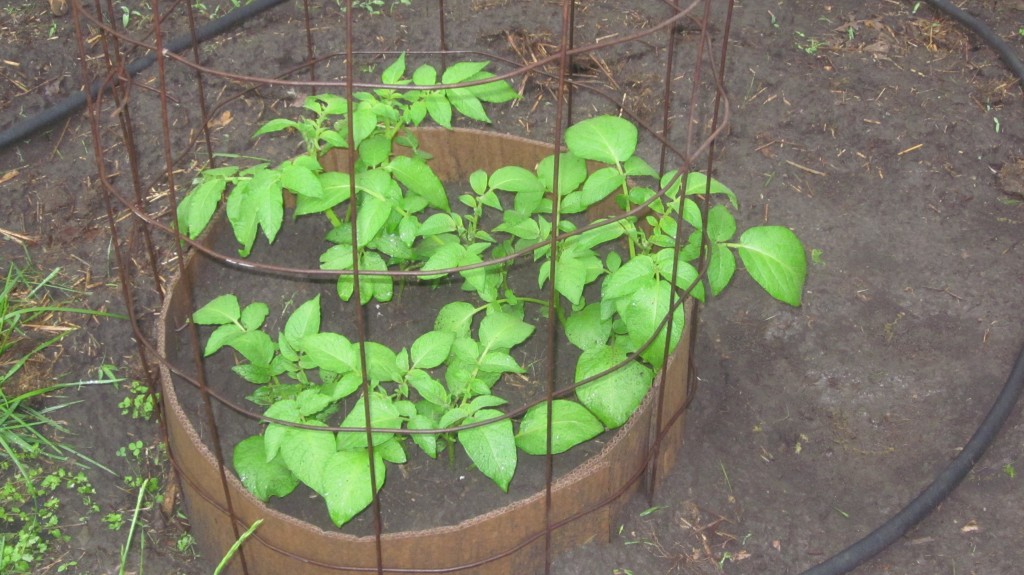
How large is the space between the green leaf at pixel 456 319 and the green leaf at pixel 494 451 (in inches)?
12.6

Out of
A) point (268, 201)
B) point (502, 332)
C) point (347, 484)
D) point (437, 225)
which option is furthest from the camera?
point (437, 225)

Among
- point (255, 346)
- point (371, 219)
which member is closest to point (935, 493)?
point (371, 219)

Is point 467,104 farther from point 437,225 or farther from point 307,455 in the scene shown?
point 307,455

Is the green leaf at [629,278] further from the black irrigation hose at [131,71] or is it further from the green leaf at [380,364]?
the black irrigation hose at [131,71]

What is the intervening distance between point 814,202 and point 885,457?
2.59 feet

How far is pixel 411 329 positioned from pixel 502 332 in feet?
1.18

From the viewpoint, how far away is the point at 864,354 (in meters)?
2.32

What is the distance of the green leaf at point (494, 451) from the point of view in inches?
64.4

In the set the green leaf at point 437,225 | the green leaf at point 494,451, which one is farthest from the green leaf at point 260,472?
the green leaf at point 437,225

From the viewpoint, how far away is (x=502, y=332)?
6.06ft

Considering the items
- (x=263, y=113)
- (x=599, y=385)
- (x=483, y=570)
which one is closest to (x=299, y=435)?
(x=483, y=570)

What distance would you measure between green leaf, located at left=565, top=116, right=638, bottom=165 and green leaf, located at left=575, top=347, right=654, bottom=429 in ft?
1.13

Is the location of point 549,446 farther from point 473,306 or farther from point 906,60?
point 906,60

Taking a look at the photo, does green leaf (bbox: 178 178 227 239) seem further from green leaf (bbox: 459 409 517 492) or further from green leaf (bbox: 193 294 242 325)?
green leaf (bbox: 459 409 517 492)
